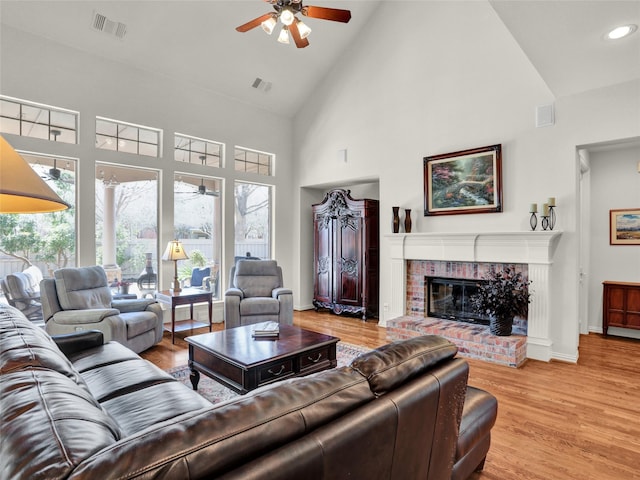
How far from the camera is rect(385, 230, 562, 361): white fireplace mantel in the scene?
3950mm

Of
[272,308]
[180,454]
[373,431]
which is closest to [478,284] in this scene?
[272,308]

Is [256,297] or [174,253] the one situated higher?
[174,253]

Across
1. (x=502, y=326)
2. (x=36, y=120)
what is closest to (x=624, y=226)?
(x=502, y=326)

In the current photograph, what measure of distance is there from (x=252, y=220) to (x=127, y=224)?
6.72 ft

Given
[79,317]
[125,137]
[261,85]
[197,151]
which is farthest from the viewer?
[261,85]

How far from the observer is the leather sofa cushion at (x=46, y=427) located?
72cm

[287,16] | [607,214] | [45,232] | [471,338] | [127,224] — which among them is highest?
[287,16]

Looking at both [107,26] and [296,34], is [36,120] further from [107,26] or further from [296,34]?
[296,34]

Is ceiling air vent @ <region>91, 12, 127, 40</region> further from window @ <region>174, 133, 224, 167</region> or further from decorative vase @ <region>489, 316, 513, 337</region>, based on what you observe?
decorative vase @ <region>489, 316, 513, 337</region>

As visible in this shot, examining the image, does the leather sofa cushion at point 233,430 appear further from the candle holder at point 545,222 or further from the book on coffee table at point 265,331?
the candle holder at point 545,222

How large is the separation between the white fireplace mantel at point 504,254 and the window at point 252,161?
2.76 m

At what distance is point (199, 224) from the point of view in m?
5.74

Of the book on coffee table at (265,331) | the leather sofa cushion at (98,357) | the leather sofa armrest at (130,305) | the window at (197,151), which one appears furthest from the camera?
the window at (197,151)

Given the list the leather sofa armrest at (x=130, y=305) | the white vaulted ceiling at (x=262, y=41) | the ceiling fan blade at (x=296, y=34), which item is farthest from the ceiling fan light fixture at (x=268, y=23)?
the leather sofa armrest at (x=130, y=305)
